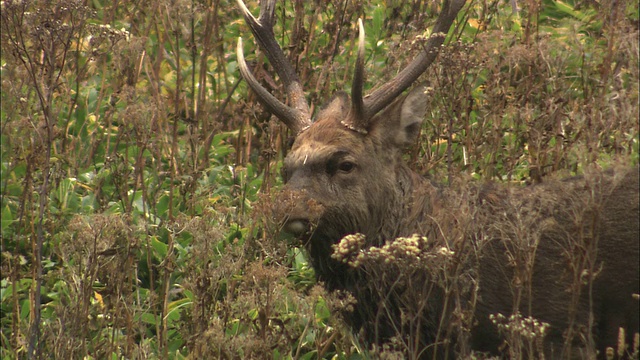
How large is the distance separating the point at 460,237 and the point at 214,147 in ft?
Result: 13.4

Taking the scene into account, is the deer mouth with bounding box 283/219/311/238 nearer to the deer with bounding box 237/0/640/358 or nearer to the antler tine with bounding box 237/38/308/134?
the deer with bounding box 237/0/640/358

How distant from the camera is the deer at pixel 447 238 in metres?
5.07

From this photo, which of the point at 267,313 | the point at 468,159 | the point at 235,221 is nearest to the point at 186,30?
the point at 235,221

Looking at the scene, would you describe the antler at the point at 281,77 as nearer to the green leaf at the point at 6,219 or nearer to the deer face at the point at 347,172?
the deer face at the point at 347,172

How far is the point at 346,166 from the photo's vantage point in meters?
5.90

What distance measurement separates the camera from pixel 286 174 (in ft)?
20.1

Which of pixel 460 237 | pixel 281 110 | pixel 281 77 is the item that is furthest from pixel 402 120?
pixel 460 237

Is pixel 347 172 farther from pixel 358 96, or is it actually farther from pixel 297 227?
pixel 297 227

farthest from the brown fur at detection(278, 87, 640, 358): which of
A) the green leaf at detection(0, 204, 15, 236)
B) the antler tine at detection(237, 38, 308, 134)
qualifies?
the green leaf at detection(0, 204, 15, 236)

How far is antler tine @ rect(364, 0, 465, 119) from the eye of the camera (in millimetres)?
6156

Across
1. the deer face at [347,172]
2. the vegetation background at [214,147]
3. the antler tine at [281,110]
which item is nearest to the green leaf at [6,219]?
the vegetation background at [214,147]

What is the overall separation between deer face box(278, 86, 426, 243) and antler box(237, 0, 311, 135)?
0.15 meters

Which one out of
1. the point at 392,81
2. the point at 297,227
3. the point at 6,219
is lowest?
the point at 6,219

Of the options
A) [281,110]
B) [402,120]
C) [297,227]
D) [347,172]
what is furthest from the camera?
[281,110]
